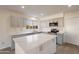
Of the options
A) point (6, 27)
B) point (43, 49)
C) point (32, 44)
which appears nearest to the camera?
point (6, 27)

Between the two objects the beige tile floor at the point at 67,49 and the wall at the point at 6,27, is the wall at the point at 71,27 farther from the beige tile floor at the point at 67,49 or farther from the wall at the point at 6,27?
the wall at the point at 6,27

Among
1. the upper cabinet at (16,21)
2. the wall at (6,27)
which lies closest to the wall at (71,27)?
the upper cabinet at (16,21)

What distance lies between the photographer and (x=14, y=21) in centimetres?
118

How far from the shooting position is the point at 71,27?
5.27 ft

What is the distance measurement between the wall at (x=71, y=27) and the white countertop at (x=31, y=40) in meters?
0.38

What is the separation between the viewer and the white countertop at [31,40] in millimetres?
1276

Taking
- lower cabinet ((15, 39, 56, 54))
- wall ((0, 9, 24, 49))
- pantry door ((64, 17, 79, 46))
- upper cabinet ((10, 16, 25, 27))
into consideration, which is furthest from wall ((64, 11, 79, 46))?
wall ((0, 9, 24, 49))

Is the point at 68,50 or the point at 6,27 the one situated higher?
the point at 6,27

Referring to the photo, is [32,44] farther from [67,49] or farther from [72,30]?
[72,30]

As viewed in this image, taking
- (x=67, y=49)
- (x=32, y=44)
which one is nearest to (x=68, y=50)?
(x=67, y=49)

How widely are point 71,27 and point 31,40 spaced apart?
2.90ft

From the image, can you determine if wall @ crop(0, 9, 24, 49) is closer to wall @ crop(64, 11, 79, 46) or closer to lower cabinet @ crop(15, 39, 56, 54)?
lower cabinet @ crop(15, 39, 56, 54)
